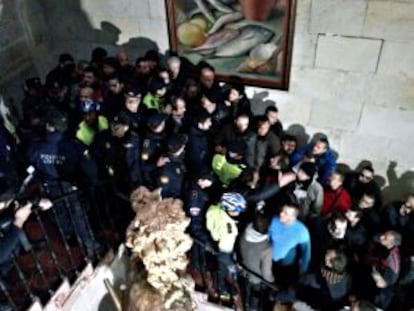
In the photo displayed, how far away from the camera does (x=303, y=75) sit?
18.8ft

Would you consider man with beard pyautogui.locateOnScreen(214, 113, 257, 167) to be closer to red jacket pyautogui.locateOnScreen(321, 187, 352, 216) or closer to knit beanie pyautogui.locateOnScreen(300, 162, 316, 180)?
knit beanie pyautogui.locateOnScreen(300, 162, 316, 180)

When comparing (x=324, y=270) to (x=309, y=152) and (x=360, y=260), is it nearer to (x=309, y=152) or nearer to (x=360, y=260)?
(x=360, y=260)

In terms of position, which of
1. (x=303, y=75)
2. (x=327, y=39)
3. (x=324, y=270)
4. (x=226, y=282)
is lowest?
(x=226, y=282)

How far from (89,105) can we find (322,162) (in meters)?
2.83

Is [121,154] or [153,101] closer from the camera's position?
[121,154]

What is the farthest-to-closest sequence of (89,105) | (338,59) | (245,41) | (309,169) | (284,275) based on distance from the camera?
1. (245,41)
2. (338,59)
3. (89,105)
4. (309,169)
5. (284,275)

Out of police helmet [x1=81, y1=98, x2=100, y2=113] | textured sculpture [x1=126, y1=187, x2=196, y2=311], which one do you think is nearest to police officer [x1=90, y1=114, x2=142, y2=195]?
police helmet [x1=81, y1=98, x2=100, y2=113]

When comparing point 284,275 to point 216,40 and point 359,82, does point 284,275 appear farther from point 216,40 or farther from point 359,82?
point 216,40

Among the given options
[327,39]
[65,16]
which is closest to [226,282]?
[327,39]

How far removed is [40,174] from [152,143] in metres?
1.22

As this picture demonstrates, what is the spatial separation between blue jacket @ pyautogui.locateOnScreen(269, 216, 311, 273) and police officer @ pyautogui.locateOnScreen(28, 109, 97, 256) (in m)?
A: 1.76

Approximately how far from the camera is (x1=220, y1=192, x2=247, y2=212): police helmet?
4.09 metres

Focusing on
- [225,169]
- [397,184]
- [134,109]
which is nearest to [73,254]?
[134,109]

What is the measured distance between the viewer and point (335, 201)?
5082 millimetres
